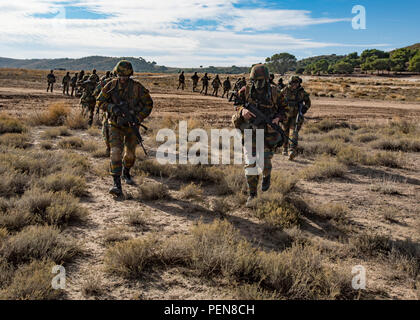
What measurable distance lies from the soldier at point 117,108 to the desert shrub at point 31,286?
8.50 feet

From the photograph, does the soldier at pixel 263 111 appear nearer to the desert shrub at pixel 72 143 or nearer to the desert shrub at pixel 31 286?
the desert shrub at pixel 31 286

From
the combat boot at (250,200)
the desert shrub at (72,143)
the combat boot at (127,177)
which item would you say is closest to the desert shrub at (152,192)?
the combat boot at (127,177)

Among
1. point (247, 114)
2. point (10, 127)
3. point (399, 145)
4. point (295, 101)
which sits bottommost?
point (399, 145)

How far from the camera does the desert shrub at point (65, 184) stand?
557cm

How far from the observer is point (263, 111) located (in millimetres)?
5453

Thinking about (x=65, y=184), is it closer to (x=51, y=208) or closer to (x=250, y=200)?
(x=51, y=208)

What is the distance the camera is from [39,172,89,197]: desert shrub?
557cm

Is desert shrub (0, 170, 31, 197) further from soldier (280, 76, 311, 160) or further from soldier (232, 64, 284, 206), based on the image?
soldier (280, 76, 311, 160)

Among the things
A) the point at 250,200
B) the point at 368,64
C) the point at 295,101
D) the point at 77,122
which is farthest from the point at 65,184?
the point at 368,64

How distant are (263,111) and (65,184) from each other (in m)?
3.87

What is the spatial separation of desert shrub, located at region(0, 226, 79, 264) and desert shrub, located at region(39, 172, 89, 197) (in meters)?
1.83

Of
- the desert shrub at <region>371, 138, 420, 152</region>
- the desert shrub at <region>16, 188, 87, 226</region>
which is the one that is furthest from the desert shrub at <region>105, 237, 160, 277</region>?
the desert shrub at <region>371, 138, 420, 152</region>

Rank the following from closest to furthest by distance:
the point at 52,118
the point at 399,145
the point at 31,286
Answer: the point at 31,286
the point at 399,145
the point at 52,118
